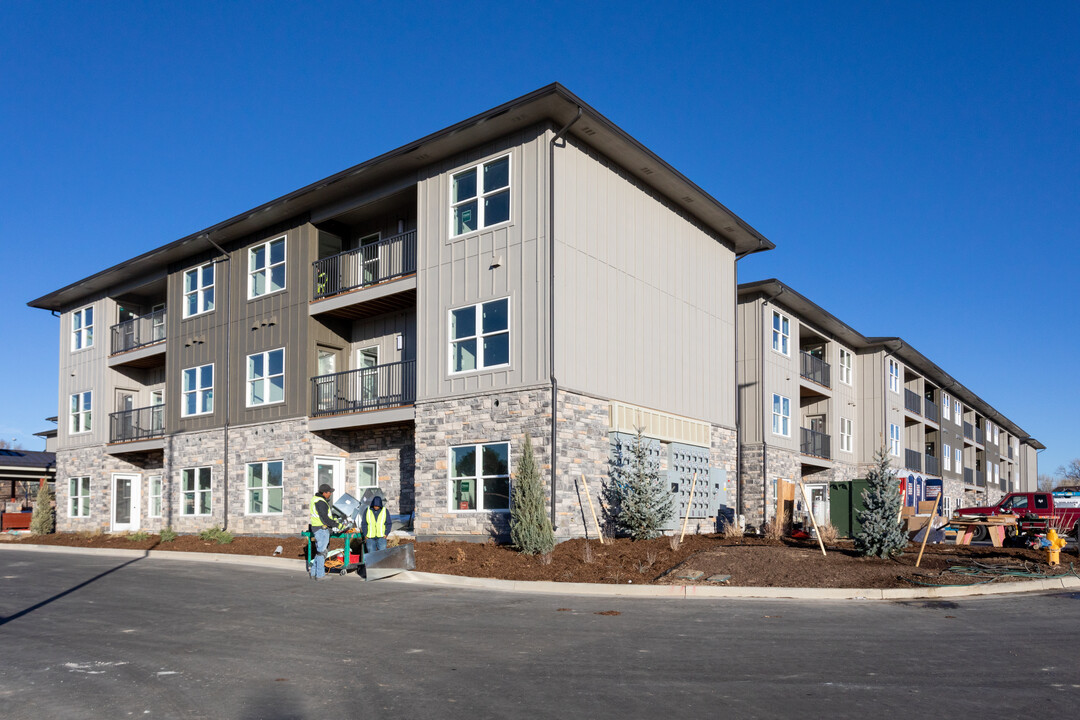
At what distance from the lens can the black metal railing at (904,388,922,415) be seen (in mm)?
43719

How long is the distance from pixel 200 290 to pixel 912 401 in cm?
3398

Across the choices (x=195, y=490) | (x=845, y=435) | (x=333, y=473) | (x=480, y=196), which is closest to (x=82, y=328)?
(x=195, y=490)

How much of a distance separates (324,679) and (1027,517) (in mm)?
21991

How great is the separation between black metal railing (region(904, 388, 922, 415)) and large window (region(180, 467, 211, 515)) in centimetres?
3234

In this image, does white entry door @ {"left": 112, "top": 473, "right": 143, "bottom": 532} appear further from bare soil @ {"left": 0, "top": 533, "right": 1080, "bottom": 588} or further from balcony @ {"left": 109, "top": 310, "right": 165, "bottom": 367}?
bare soil @ {"left": 0, "top": 533, "right": 1080, "bottom": 588}

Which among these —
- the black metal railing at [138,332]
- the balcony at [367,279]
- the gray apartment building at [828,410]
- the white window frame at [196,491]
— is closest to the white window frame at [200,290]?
the black metal railing at [138,332]

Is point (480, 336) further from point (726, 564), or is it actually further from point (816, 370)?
point (816, 370)

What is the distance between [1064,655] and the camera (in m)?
8.84

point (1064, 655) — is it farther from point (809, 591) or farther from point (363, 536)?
point (363, 536)

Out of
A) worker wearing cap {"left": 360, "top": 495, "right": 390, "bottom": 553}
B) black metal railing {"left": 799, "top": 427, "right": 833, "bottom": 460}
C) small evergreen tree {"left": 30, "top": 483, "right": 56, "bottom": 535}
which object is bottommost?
small evergreen tree {"left": 30, "top": 483, "right": 56, "bottom": 535}

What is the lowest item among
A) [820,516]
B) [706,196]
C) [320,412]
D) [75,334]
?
[820,516]

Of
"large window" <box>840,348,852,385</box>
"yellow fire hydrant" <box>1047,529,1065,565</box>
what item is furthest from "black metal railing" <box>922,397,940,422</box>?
"yellow fire hydrant" <box>1047,529,1065,565</box>

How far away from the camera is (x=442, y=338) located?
2070 cm

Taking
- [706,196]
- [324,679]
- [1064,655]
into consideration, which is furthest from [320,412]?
[1064,655]
